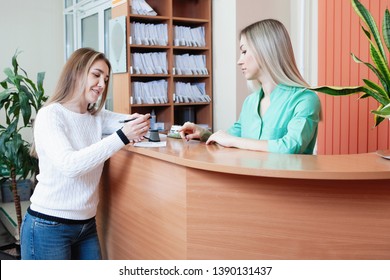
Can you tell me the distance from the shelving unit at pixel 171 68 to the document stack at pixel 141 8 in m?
0.05

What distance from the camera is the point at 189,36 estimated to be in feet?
15.8

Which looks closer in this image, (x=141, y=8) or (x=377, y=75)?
(x=377, y=75)

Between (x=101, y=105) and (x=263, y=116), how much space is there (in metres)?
0.76

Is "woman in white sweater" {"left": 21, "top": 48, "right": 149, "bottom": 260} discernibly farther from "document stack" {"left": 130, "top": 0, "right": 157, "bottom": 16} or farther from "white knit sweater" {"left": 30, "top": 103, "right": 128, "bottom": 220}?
"document stack" {"left": 130, "top": 0, "right": 157, "bottom": 16}

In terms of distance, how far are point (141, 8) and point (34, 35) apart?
2.41 metres

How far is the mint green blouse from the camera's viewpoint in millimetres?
1854

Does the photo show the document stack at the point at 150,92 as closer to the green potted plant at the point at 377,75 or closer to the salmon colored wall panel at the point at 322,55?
the salmon colored wall panel at the point at 322,55

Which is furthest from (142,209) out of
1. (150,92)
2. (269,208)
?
(150,92)

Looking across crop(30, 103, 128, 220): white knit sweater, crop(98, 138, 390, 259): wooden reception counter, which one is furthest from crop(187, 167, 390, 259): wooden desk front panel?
crop(30, 103, 128, 220): white knit sweater

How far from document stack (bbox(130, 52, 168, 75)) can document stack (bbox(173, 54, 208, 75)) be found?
0.47 feet

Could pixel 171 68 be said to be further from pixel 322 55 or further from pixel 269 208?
pixel 269 208

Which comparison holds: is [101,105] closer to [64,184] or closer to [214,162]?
[64,184]

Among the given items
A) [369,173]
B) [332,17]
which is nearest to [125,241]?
[369,173]

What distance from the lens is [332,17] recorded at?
9.99 ft
